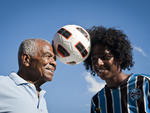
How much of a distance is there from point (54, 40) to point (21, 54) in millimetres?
1066

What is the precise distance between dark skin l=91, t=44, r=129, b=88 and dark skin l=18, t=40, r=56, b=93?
119 centimetres

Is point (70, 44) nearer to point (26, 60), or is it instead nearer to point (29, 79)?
point (26, 60)

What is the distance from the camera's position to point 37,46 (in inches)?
188

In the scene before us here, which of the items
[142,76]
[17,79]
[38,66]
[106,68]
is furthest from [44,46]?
[142,76]

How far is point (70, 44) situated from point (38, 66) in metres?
1.06

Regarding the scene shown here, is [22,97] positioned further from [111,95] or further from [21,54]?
[111,95]

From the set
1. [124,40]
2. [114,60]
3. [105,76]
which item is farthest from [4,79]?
[124,40]

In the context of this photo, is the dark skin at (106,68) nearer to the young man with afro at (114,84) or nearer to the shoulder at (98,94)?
the young man with afro at (114,84)

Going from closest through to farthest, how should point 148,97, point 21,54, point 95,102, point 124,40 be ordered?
1. point 21,54
2. point 148,97
3. point 95,102
4. point 124,40

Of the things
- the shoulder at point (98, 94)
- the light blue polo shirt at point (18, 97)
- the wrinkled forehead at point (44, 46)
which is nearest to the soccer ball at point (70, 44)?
the wrinkled forehead at point (44, 46)

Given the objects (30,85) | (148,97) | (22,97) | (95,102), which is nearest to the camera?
(22,97)

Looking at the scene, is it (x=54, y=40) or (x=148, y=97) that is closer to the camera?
(x=148, y=97)

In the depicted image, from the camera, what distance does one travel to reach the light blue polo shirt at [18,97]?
12.8ft

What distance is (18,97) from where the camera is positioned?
3957mm
